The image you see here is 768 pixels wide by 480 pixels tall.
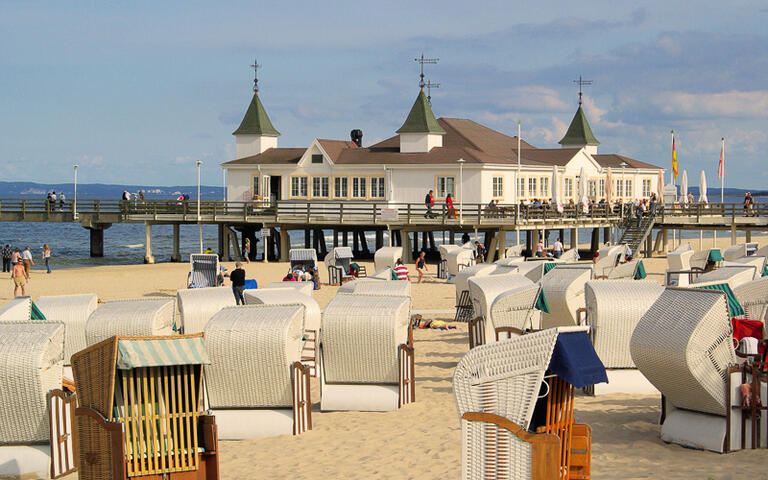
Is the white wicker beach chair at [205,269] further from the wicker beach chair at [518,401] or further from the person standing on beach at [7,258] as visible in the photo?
the wicker beach chair at [518,401]

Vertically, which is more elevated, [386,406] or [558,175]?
[558,175]

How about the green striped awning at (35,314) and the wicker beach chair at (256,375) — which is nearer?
the wicker beach chair at (256,375)

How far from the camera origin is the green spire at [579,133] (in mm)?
53000

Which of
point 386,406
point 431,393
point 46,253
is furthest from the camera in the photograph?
point 46,253

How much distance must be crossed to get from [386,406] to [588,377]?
532cm

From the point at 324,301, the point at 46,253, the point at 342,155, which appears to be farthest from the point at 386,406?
the point at 342,155

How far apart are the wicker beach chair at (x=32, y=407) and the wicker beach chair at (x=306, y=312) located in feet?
15.6

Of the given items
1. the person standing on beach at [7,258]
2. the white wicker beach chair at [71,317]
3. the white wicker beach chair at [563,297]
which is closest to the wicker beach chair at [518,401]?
the white wicker beach chair at [563,297]

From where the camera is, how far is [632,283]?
41.1ft

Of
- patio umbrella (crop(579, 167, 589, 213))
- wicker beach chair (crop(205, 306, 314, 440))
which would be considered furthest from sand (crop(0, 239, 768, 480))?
patio umbrella (crop(579, 167, 589, 213))

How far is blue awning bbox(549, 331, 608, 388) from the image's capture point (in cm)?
682

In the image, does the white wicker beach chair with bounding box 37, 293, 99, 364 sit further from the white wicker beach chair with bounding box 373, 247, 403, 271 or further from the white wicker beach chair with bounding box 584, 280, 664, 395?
the white wicker beach chair with bounding box 373, 247, 403, 271

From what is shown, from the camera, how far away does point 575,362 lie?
6.89 m

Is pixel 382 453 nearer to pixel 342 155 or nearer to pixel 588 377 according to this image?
pixel 588 377
